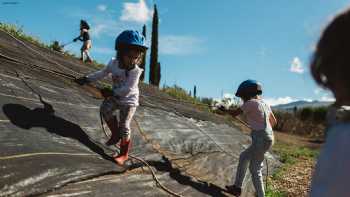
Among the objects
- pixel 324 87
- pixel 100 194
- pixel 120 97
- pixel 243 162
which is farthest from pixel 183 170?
pixel 324 87

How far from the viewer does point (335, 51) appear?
119 centimetres

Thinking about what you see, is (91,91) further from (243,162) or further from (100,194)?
(100,194)

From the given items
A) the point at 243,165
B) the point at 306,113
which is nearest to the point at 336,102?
the point at 243,165

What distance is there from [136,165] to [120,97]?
2.39 feet

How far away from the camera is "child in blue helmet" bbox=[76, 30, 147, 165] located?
4.77 m

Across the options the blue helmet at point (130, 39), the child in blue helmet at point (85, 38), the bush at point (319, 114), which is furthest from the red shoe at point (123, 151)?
the bush at point (319, 114)

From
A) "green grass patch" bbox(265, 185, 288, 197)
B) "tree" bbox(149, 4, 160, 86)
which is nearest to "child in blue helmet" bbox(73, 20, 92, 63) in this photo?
"green grass patch" bbox(265, 185, 288, 197)

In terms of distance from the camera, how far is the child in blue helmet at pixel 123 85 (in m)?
4.77

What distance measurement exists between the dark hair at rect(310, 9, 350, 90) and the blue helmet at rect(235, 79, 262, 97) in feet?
14.2

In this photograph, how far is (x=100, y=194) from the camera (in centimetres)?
373

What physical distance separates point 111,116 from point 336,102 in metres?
3.88

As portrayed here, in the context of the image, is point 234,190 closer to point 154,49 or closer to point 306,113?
point 154,49

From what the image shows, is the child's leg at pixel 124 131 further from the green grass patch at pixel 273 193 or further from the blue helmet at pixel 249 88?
the green grass patch at pixel 273 193

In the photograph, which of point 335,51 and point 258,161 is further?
point 258,161
